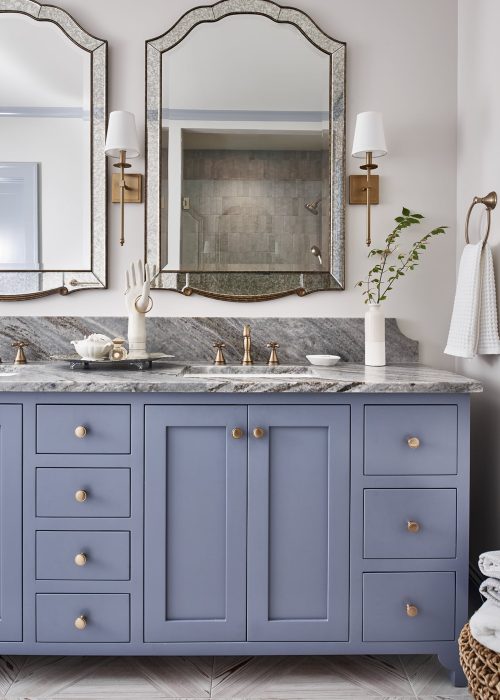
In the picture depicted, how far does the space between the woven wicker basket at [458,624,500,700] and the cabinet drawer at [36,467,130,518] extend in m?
0.94

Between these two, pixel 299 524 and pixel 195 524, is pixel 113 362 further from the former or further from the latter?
pixel 299 524

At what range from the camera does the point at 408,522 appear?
5.29 feet

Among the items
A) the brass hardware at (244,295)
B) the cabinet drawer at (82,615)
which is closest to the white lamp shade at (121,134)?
the brass hardware at (244,295)

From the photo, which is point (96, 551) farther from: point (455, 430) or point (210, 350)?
point (455, 430)

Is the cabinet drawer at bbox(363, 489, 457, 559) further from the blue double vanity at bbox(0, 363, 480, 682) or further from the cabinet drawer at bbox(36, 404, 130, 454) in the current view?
the cabinet drawer at bbox(36, 404, 130, 454)

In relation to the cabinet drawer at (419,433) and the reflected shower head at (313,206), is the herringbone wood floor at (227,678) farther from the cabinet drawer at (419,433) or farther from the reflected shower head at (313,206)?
the reflected shower head at (313,206)

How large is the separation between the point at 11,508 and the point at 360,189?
1.62 meters

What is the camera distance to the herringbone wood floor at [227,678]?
63.5 inches

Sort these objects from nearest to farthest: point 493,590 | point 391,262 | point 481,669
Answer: point 481,669 < point 493,590 < point 391,262

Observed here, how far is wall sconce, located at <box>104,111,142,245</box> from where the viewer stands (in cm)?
205

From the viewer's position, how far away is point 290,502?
163 cm

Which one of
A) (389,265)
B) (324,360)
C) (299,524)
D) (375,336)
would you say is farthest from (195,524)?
(389,265)

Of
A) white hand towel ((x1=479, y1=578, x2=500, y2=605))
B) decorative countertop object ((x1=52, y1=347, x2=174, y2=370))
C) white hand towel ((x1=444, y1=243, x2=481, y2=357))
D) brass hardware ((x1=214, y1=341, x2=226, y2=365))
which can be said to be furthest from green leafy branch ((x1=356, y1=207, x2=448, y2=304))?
white hand towel ((x1=479, y1=578, x2=500, y2=605))

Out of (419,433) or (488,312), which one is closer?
(419,433)
